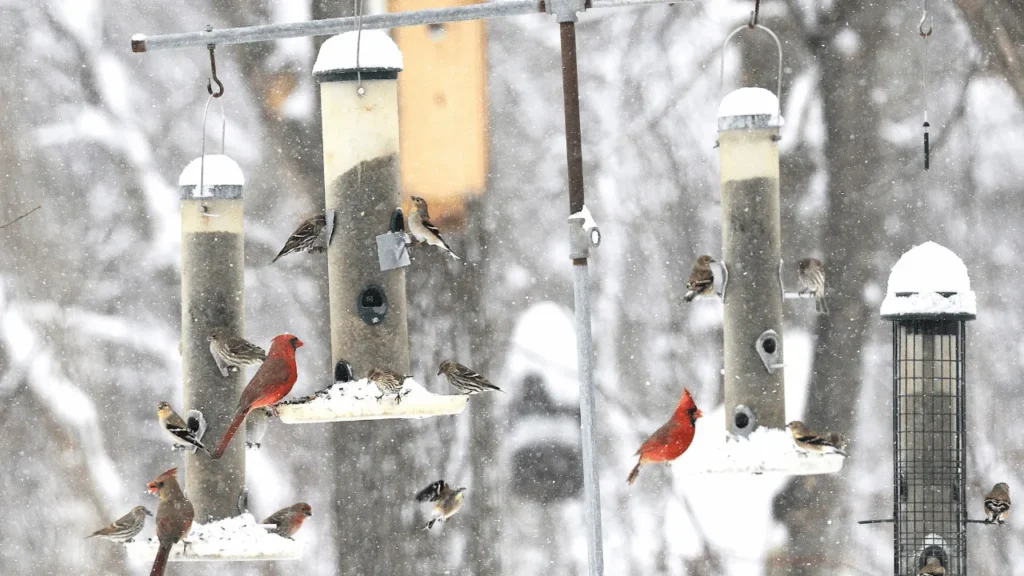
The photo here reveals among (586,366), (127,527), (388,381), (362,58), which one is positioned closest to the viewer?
(586,366)

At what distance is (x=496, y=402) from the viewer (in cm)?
1507

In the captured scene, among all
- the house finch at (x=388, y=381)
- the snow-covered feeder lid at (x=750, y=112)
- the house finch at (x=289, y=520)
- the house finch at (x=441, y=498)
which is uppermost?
the snow-covered feeder lid at (x=750, y=112)

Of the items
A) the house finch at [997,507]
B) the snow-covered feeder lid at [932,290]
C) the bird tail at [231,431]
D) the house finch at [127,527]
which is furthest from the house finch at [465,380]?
the house finch at [997,507]

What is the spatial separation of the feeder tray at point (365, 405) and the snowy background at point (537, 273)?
20.1 feet

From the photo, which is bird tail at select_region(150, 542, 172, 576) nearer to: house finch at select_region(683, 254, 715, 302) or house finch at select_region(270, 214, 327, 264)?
house finch at select_region(270, 214, 327, 264)

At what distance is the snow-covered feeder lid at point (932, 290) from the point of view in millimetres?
8805

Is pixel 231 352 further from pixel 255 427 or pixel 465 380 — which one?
pixel 465 380

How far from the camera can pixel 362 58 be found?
8.21 metres

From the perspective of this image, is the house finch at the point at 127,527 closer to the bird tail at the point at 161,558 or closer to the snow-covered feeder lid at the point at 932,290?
the bird tail at the point at 161,558

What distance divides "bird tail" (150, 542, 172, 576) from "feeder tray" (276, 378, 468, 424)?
0.76m

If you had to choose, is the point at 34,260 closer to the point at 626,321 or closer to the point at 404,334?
the point at 626,321

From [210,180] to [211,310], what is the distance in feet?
2.05

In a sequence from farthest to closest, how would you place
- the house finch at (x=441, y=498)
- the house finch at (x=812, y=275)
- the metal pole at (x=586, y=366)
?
the house finch at (x=441, y=498)
the house finch at (x=812, y=275)
the metal pole at (x=586, y=366)

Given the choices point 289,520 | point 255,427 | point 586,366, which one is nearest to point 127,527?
point 289,520
